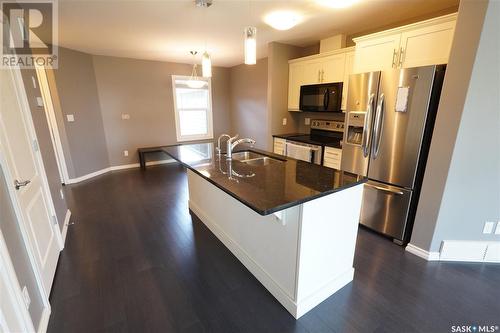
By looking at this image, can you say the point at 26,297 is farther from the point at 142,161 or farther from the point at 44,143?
the point at 142,161

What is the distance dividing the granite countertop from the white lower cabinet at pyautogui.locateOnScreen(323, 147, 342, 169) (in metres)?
1.17

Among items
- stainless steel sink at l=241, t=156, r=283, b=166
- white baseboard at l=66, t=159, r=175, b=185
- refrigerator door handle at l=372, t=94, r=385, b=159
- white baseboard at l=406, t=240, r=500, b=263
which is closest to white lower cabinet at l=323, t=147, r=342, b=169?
refrigerator door handle at l=372, t=94, r=385, b=159

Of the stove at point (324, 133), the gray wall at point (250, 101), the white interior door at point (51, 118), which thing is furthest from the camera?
the gray wall at point (250, 101)

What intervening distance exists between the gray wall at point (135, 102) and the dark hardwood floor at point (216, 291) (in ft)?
9.71

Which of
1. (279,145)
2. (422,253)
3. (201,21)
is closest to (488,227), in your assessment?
(422,253)

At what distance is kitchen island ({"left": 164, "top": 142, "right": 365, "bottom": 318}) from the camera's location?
4.64 feet

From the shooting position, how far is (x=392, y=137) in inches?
89.8

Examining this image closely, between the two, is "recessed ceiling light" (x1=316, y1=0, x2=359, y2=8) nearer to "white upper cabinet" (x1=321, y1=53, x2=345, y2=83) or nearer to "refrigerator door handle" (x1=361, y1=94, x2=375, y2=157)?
"white upper cabinet" (x1=321, y1=53, x2=345, y2=83)

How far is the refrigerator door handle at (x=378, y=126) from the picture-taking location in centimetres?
231

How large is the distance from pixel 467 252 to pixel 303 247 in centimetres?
183

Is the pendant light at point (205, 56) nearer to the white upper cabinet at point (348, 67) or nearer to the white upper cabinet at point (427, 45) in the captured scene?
the white upper cabinet at point (348, 67)

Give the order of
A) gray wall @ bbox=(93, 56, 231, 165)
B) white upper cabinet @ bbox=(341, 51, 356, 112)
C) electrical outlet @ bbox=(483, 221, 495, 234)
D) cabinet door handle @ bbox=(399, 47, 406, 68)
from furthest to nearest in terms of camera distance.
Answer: gray wall @ bbox=(93, 56, 231, 165) < white upper cabinet @ bbox=(341, 51, 356, 112) < cabinet door handle @ bbox=(399, 47, 406, 68) < electrical outlet @ bbox=(483, 221, 495, 234)

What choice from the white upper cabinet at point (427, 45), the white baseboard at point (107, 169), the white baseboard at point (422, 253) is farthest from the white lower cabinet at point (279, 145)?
the white baseboard at point (107, 169)

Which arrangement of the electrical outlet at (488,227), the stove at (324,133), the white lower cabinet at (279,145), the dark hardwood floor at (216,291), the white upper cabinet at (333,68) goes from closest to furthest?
the dark hardwood floor at (216,291), the electrical outlet at (488,227), the white upper cabinet at (333,68), the stove at (324,133), the white lower cabinet at (279,145)
